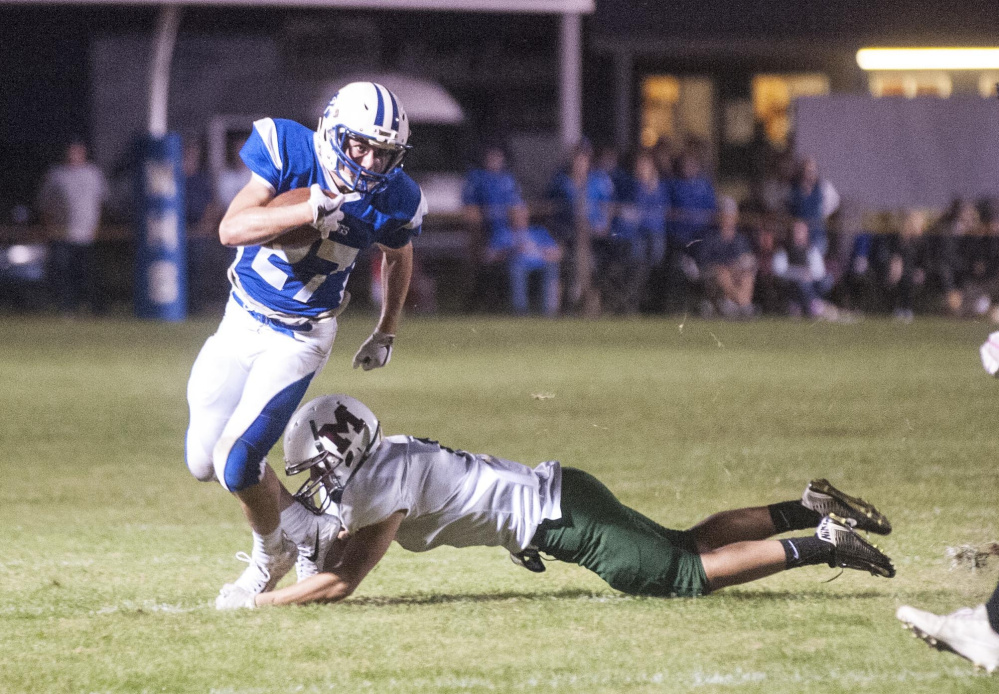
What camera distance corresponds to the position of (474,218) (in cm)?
1620

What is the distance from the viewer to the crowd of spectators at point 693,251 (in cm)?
1609

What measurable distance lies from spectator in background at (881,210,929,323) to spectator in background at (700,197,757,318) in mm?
1499

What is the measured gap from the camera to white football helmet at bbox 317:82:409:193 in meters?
4.81

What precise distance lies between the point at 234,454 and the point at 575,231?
467 inches

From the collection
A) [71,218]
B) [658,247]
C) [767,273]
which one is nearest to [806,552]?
[658,247]

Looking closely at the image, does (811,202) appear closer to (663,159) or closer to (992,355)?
(663,159)

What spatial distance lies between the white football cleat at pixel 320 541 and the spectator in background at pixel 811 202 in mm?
12071

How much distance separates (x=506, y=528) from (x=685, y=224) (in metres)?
11.8

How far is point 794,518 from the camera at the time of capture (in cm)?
495

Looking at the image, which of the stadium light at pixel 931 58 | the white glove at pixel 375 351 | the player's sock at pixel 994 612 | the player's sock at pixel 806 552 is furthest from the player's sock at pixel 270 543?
the stadium light at pixel 931 58

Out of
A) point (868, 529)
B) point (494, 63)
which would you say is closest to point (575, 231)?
point (494, 63)

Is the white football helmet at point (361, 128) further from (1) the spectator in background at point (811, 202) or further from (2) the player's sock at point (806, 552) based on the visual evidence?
(1) the spectator in background at point (811, 202)

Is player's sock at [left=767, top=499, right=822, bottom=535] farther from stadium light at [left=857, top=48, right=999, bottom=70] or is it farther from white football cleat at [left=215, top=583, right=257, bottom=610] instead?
stadium light at [left=857, top=48, right=999, bottom=70]

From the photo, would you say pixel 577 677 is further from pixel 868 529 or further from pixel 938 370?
pixel 938 370
